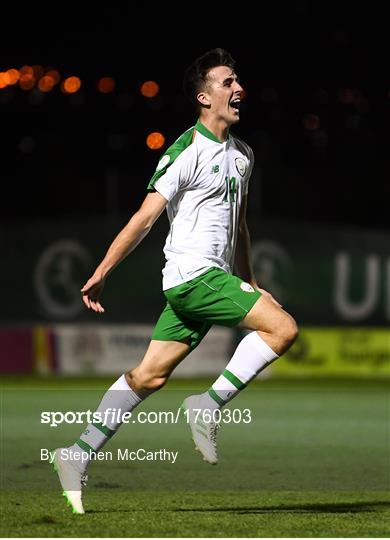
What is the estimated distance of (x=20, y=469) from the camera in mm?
9008

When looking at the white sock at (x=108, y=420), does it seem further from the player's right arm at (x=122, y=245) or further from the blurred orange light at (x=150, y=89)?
the blurred orange light at (x=150, y=89)

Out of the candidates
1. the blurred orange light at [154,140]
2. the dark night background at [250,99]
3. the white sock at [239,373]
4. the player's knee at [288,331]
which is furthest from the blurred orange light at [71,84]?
the player's knee at [288,331]

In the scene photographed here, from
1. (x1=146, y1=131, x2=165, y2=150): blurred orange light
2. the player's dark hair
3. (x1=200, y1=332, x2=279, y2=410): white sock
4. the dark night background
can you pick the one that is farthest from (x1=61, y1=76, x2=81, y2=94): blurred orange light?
(x1=200, y1=332, x2=279, y2=410): white sock

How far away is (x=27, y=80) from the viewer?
27.6 m

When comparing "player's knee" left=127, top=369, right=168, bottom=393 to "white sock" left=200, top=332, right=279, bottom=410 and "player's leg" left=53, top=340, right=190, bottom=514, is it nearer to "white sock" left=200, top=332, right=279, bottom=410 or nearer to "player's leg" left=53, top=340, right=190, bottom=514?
"player's leg" left=53, top=340, right=190, bottom=514

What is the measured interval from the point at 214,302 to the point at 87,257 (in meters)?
12.6

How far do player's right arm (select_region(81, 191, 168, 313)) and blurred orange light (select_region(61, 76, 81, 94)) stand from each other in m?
22.3

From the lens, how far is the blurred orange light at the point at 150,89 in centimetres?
2908

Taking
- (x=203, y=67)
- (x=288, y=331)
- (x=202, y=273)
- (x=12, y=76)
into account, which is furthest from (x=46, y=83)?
(x=288, y=331)

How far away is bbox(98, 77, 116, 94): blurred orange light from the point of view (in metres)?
28.9

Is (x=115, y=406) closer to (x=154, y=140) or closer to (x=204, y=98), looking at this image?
(x=204, y=98)

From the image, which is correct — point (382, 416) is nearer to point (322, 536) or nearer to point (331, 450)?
point (331, 450)

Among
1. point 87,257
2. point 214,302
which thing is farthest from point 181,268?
point 87,257

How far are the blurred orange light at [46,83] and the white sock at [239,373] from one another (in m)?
21.4
